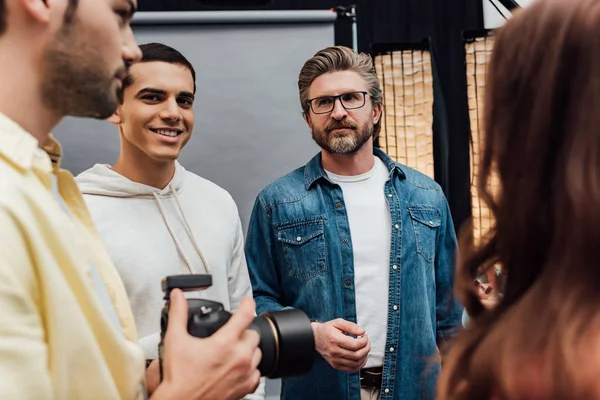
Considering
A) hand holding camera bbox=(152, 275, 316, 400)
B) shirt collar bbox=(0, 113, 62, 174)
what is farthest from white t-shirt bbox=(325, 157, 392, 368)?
shirt collar bbox=(0, 113, 62, 174)

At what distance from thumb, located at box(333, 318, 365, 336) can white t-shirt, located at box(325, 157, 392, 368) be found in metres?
0.22

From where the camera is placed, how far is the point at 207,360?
2.36 ft

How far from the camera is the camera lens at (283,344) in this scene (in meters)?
0.83

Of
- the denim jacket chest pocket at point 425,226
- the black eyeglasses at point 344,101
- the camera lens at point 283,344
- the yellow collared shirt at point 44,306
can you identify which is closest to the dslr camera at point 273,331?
the camera lens at point 283,344

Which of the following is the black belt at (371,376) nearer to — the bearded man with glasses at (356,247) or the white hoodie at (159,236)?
the bearded man with glasses at (356,247)

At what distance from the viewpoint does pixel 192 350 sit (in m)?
0.72

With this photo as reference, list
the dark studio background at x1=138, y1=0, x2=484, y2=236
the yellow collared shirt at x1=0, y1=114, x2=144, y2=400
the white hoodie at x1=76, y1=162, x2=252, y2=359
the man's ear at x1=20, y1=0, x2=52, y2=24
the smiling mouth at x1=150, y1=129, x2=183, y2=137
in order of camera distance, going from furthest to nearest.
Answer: the dark studio background at x1=138, y1=0, x2=484, y2=236 < the smiling mouth at x1=150, y1=129, x2=183, y2=137 < the white hoodie at x1=76, y1=162, x2=252, y2=359 < the man's ear at x1=20, y1=0, x2=52, y2=24 < the yellow collared shirt at x1=0, y1=114, x2=144, y2=400

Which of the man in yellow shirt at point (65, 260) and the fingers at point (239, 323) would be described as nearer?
the man in yellow shirt at point (65, 260)

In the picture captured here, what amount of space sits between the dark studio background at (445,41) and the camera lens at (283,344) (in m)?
1.65

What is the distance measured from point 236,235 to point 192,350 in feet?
2.54

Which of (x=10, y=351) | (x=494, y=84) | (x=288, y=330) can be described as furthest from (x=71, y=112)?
(x=494, y=84)

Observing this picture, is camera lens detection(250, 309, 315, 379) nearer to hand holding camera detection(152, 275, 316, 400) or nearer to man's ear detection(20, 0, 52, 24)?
hand holding camera detection(152, 275, 316, 400)

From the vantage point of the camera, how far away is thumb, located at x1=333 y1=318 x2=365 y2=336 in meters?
1.33

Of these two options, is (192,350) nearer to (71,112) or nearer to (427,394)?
(71,112)
